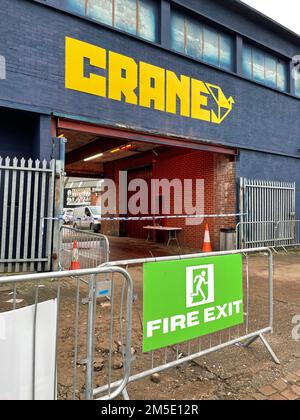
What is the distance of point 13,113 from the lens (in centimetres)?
684

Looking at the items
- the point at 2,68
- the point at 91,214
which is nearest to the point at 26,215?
the point at 2,68

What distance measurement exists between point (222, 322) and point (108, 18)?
7881mm

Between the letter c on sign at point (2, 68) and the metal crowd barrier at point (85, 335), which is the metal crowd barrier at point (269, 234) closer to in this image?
the metal crowd barrier at point (85, 335)

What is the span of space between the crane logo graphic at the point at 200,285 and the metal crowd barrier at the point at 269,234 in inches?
290

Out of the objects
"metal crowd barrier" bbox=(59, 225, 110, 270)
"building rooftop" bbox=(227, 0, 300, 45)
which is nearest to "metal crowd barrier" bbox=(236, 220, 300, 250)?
"metal crowd barrier" bbox=(59, 225, 110, 270)

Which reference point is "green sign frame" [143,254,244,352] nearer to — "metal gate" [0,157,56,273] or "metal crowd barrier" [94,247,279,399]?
"metal crowd barrier" [94,247,279,399]

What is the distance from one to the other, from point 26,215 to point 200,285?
4.67m

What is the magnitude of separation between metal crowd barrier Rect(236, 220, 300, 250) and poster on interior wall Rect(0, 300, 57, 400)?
8723 millimetres

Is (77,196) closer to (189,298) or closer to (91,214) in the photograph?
(91,214)

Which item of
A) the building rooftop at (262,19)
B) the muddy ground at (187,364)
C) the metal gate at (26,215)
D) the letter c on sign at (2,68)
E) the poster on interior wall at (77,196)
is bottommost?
the muddy ground at (187,364)

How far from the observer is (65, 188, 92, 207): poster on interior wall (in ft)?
109

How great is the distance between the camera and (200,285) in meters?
2.96

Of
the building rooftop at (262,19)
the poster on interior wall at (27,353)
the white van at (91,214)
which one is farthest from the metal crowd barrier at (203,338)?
the white van at (91,214)

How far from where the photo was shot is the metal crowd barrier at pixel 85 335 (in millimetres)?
2121
